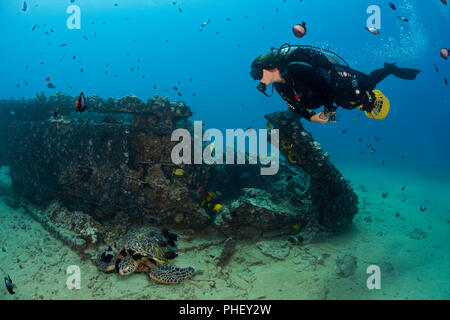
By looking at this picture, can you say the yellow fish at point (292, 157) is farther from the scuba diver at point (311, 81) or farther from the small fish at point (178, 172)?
the small fish at point (178, 172)

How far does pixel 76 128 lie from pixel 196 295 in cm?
658

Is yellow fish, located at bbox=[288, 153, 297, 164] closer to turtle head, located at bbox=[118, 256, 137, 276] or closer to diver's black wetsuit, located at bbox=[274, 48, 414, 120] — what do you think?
diver's black wetsuit, located at bbox=[274, 48, 414, 120]

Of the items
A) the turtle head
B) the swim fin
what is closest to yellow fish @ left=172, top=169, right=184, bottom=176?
the turtle head

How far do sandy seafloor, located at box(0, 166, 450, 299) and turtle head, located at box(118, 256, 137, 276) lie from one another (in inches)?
8.5

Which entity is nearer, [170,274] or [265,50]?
[170,274]

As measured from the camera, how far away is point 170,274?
5188 millimetres

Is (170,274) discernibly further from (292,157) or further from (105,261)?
(292,157)

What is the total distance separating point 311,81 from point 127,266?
5.37 metres

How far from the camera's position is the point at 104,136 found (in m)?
7.52

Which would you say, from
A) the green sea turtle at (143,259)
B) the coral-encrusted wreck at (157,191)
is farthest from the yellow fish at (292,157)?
the green sea turtle at (143,259)

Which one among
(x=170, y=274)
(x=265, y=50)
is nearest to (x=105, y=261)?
(x=170, y=274)

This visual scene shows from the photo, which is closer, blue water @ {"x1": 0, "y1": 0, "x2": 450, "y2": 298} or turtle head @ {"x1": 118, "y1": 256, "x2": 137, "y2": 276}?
turtle head @ {"x1": 118, "y1": 256, "x2": 137, "y2": 276}

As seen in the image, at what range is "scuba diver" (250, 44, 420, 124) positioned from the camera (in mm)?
4570

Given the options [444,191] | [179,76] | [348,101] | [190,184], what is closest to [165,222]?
[190,184]
